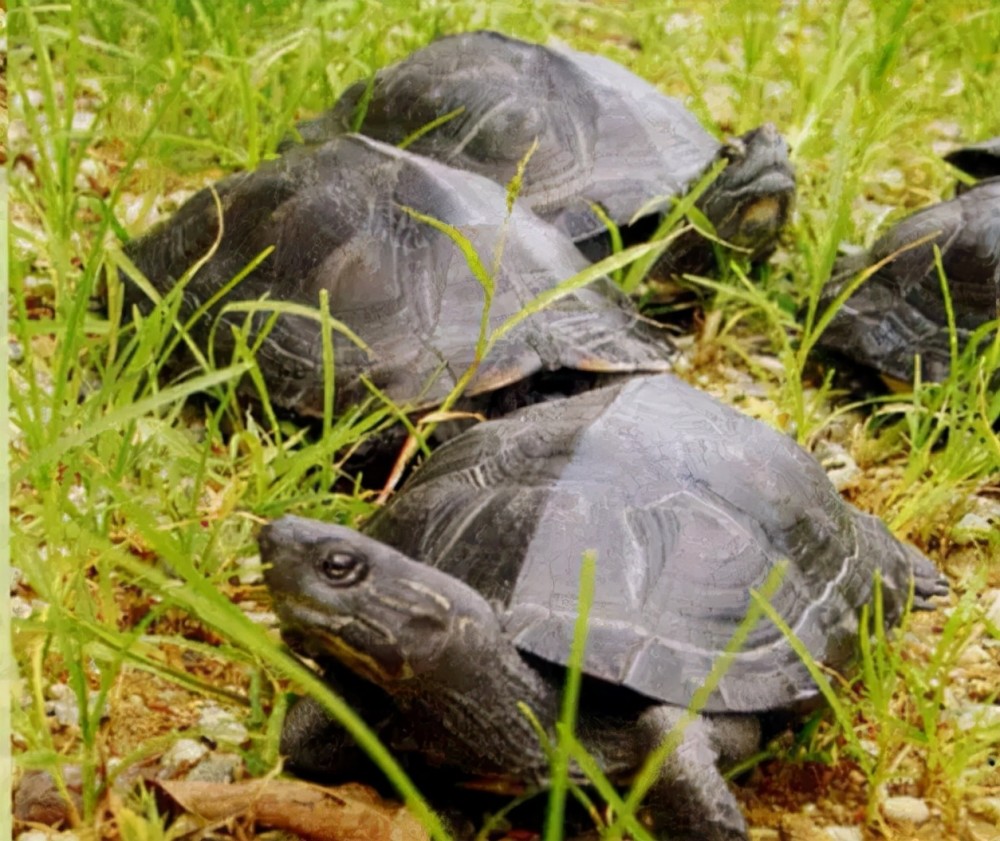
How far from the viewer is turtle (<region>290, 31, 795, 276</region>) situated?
3180 millimetres

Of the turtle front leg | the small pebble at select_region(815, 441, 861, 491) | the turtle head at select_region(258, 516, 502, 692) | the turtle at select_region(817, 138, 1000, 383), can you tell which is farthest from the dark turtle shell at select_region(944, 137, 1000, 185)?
the turtle head at select_region(258, 516, 502, 692)

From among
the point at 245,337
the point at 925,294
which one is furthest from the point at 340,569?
the point at 925,294

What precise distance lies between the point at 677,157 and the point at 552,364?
1222 millimetres

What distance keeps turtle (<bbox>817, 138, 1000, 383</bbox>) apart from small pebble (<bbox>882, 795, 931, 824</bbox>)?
4.23 feet

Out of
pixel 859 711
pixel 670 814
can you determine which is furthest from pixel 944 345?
pixel 670 814

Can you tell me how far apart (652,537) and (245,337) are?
3.02 ft

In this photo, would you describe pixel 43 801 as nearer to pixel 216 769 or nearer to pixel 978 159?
pixel 216 769

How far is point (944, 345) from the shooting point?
9.29 feet

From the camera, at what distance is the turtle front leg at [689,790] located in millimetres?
1483

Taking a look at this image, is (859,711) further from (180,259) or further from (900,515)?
(180,259)

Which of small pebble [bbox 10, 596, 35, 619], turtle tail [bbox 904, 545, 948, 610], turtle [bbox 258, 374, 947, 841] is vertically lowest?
small pebble [bbox 10, 596, 35, 619]

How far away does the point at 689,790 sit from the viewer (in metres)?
1.49

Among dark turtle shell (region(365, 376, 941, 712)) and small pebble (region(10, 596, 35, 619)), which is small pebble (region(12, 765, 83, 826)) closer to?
small pebble (region(10, 596, 35, 619))

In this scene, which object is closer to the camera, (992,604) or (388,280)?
(992,604)
